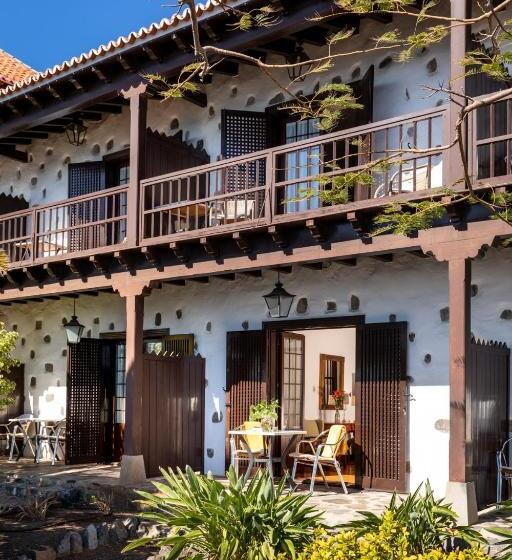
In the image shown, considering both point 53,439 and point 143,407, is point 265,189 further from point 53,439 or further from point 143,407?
point 53,439

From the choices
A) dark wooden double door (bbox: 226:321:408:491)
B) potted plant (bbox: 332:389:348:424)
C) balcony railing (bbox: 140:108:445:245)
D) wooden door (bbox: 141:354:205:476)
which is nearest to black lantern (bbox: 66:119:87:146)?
balcony railing (bbox: 140:108:445:245)

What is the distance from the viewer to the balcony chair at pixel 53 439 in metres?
15.1

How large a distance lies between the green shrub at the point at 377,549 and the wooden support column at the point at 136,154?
769 centimetres

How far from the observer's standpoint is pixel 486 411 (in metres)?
9.89

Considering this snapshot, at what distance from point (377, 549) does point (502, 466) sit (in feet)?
18.9

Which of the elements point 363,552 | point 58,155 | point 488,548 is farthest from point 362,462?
point 58,155

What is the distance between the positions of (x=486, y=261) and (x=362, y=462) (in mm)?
3171

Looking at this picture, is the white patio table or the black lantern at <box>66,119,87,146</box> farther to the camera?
the black lantern at <box>66,119,87,146</box>

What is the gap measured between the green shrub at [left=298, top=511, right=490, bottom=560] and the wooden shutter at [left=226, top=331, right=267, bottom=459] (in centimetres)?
787

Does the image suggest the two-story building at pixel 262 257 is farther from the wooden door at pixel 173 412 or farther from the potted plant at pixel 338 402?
the potted plant at pixel 338 402

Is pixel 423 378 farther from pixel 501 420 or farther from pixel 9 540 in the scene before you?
pixel 9 540

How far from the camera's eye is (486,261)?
10.8 m

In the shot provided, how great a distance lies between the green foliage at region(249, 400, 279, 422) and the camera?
38.9ft

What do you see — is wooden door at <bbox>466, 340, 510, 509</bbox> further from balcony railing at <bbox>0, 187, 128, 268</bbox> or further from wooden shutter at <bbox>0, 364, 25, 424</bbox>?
wooden shutter at <bbox>0, 364, 25, 424</bbox>
